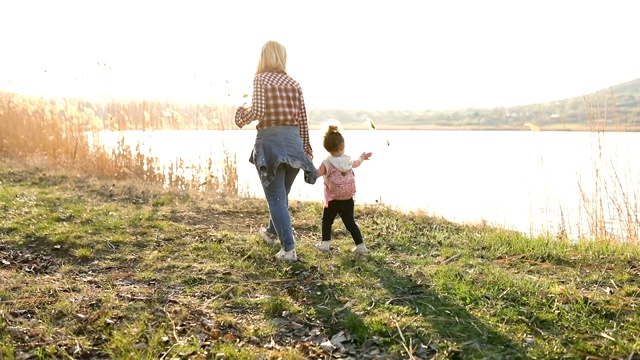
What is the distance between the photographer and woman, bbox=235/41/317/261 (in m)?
5.24

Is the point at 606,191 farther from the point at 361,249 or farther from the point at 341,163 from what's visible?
the point at 341,163

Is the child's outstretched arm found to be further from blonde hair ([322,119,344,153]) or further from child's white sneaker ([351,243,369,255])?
child's white sneaker ([351,243,369,255])

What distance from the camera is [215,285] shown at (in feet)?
16.0

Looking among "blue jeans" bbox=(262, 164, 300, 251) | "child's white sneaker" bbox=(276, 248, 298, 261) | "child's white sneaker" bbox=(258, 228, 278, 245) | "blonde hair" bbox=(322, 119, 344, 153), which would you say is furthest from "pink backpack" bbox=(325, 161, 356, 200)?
"child's white sneaker" bbox=(258, 228, 278, 245)

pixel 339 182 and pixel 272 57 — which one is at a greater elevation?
pixel 272 57

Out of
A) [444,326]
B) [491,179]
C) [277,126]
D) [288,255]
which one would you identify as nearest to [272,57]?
[277,126]

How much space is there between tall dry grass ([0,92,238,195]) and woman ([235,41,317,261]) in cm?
404

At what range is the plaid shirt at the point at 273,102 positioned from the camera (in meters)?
5.22

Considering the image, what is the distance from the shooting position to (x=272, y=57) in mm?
5312

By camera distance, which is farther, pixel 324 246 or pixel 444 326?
pixel 324 246

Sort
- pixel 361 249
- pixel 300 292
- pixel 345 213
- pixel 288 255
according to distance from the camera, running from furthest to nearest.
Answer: pixel 361 249 < pixel 345 213 < pixel 288 255 < pixel 300 292

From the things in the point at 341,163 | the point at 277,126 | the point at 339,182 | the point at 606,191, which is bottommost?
the point at 606,191

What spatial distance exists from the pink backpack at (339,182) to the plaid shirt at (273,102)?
587 millimetres

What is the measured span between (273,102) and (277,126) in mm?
221
